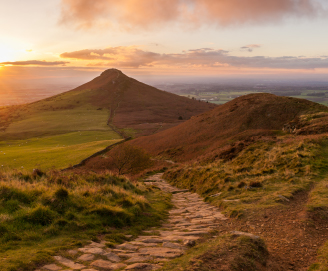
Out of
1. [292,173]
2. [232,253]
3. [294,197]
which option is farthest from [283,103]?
[232,253]

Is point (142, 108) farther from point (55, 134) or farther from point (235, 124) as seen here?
point (235, 124)

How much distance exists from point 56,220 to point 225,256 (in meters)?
6.93

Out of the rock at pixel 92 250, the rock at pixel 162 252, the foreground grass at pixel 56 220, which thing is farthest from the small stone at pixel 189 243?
the rock at pixel 92 250

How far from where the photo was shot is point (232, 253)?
7344 millimetres

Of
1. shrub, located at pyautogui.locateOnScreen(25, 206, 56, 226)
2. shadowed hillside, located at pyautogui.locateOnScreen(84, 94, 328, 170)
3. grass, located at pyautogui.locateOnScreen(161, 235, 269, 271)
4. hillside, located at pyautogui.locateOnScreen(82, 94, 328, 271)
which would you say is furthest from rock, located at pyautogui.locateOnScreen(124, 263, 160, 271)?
shadowed hillside, located at pyautogui.locateOnScreen(84, 94, 328, 170)

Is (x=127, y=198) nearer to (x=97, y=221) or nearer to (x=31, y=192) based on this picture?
(x=97, y=221)

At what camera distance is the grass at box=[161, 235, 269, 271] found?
6.62 m

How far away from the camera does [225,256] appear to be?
23.6ft

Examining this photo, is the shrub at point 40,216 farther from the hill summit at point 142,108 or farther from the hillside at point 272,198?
the hill summit at point 142,108

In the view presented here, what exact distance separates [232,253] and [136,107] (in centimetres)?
16474

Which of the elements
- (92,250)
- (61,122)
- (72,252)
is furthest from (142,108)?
(72,252)

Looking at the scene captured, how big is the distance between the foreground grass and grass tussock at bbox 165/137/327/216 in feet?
18.2

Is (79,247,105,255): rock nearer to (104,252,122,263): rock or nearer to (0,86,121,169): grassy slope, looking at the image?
(104,252,122,263): rock

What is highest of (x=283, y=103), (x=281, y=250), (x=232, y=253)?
(x=283, y=103)
